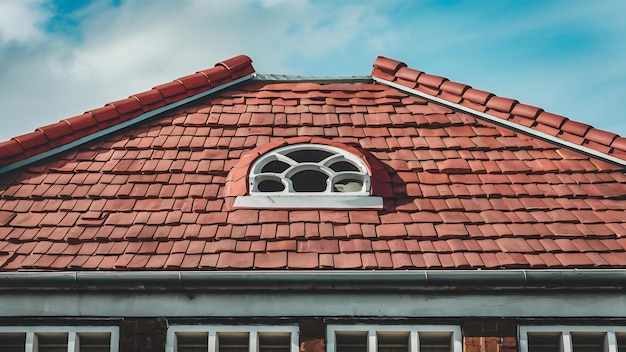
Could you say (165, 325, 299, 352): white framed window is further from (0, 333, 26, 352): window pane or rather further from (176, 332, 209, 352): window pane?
(0, 333, 26, 352): window pane

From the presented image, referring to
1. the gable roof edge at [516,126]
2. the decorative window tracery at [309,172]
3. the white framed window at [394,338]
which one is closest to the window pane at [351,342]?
the white framed window at [394,338]

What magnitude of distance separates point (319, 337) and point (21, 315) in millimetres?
2587

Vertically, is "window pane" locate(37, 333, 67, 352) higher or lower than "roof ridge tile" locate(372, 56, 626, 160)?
lower

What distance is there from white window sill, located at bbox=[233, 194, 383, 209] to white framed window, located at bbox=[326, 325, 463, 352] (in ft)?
4.66

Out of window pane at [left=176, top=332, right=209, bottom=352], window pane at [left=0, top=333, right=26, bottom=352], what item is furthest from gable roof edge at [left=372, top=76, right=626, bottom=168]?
window pane at [left=0, top=333, right=26, bottom=352]

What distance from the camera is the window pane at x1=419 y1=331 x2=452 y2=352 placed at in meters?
7.54

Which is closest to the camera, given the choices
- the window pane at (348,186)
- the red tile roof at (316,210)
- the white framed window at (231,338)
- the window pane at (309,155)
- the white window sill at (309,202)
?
the white framed window at (231,338)

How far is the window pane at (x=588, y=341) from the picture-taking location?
7562 mm

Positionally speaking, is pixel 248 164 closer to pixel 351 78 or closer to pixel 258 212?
pixel 258 212

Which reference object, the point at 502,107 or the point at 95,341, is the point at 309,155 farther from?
the point at 95,341

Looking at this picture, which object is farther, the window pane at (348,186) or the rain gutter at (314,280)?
the window pane at (348,186)

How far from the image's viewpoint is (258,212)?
27.7ft

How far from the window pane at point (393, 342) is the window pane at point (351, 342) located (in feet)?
0.47

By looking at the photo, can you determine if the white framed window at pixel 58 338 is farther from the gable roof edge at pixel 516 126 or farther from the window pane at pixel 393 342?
the gable roof edge at pixel 516 126
